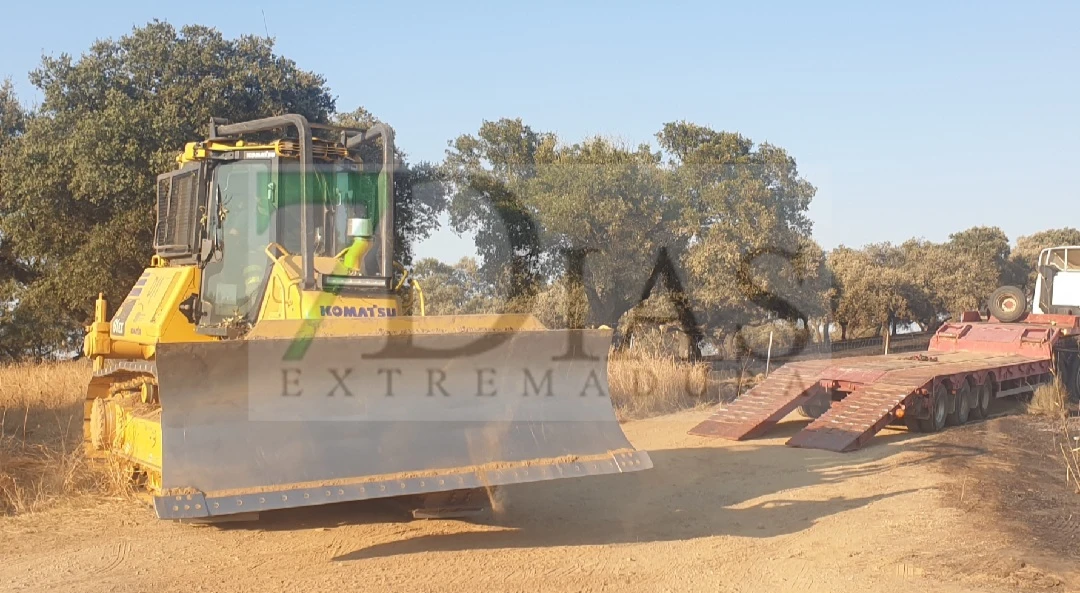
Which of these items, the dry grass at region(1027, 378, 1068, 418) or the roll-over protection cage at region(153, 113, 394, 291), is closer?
the roll-over protection cage at region(153, 113, 394, 291)

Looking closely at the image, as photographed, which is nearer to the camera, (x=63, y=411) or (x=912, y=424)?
(x=63, y=411)

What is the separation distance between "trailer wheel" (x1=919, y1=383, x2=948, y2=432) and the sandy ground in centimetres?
392

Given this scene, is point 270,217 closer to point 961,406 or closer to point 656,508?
point 656,508

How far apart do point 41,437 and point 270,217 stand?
5252 millimetres

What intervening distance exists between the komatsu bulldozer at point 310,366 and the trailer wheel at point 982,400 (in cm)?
952

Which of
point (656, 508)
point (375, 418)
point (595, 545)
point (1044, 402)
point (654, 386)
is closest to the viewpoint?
point (375, 418)

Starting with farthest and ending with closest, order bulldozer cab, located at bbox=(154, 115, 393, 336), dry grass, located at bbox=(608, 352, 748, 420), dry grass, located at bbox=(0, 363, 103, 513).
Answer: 1. dry grass, located at bbox=(608, 352, 748, 420)
2. dry grass, located at bbox=(0, 363, 103, 513)
3. bulldozer cab, located at bbox=(154, 115, 393, 336)

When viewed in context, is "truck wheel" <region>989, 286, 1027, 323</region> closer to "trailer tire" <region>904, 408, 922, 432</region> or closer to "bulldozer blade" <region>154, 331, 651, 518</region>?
"trailer tire" <region>904, 408, 922, 432</region>

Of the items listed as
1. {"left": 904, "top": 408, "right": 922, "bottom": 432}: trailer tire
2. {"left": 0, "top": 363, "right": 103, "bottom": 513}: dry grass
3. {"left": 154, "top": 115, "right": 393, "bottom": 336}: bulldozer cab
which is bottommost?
{"left": 904, "top": 408, "right": 922, "bottom": 432}: trailer tire

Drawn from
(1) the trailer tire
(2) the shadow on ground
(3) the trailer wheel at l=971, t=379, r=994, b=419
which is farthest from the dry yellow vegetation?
(3) the trailer wheel at l=971, t=379, r=994, b=419

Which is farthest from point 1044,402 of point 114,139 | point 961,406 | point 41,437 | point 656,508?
point 114,139

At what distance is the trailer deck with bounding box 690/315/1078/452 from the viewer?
12.3m

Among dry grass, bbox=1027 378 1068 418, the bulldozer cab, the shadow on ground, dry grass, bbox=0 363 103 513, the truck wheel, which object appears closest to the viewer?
the shadow on ground

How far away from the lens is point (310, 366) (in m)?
6.57
